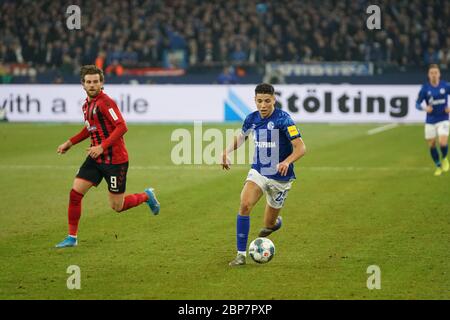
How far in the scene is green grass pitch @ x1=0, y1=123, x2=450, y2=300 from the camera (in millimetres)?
8008

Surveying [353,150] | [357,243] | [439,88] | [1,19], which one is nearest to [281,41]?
[1,19]

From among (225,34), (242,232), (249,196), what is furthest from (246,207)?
(225,34)

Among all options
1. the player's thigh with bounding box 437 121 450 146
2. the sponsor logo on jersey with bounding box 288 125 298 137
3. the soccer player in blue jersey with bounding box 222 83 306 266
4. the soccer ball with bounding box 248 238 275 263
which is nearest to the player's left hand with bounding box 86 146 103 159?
the soccer player in blue jersey with bounding box 222 83 306 266

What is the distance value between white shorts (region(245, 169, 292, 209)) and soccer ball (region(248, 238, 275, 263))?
633 mm

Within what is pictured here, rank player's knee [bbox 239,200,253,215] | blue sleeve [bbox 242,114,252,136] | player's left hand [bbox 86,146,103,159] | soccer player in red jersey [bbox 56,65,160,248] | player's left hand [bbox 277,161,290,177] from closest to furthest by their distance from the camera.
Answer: player's left hand [bbox 277,161,290,177], player's knee [bbox 239,200,253,215], blue sleeve [bbox 242,114,252,136], player's left hand [bbox 86,146,103,159], soccer player in red jersey [bbox 56,65,160,248]

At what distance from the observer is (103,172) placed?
10.2m

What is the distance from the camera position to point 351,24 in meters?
34.8

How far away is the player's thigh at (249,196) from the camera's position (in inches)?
360

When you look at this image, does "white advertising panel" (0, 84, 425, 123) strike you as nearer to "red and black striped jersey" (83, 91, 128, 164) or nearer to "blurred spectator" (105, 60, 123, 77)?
"blurred spectator" (105, 60, 123, 77)

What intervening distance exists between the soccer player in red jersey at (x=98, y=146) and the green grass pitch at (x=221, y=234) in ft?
1.71

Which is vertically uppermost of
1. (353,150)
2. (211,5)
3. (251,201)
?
(211,5)

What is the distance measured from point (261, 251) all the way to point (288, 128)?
1.38 metres

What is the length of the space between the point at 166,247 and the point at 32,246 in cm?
160

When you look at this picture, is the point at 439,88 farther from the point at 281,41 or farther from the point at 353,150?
the point at 281,41
